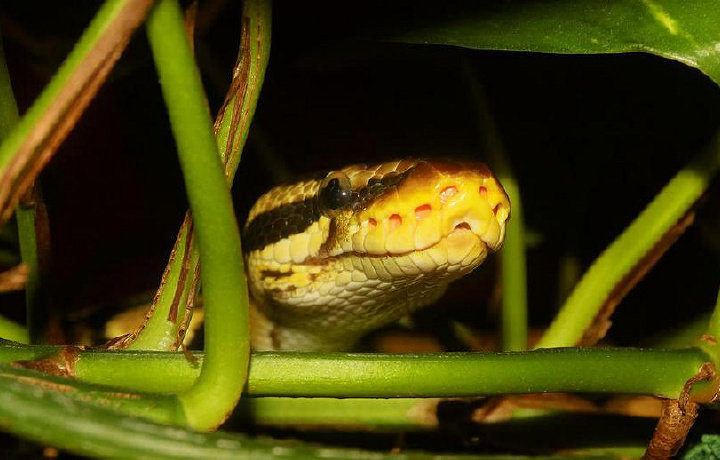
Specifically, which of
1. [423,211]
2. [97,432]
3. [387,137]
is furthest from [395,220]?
[387,137]

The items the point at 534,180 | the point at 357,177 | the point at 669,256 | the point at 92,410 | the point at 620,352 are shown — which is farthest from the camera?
the point at 669,256

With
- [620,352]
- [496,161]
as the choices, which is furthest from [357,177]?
[620,352]

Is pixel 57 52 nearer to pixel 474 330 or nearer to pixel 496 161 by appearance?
pixel 496 161

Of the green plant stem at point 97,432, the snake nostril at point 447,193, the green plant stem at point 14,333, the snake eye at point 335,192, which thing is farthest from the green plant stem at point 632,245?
the green plant stem at point 14,333

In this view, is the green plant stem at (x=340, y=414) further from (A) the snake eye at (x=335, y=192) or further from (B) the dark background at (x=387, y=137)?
(B) the dark background at (x=387, y=137)

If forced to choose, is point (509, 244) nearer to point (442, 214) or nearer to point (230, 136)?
point (442, 214)
